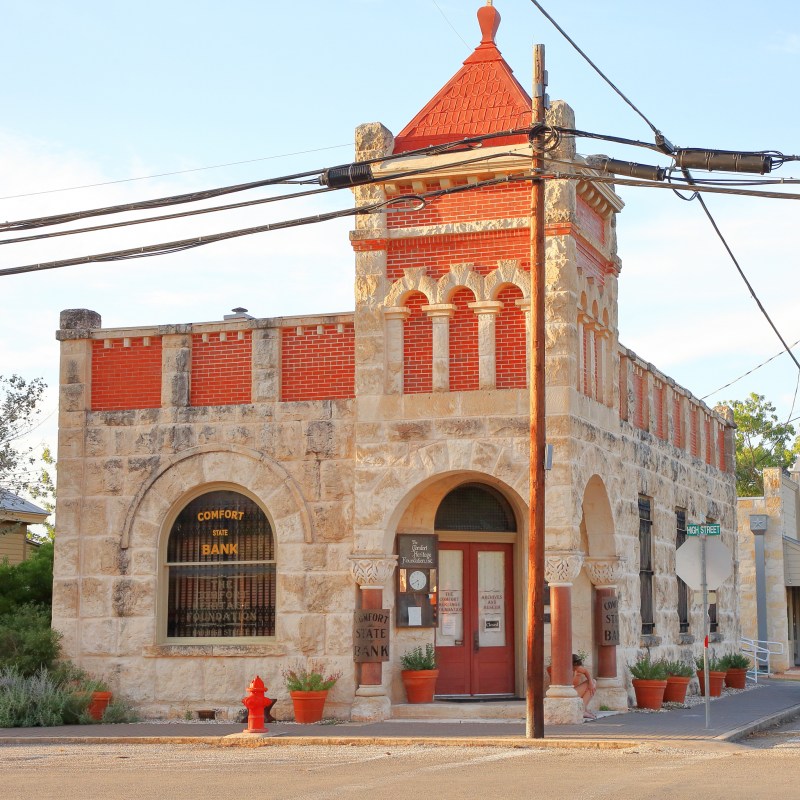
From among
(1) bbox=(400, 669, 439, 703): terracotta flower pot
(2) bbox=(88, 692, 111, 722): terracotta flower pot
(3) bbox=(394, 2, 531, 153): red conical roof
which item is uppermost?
(3) bbox=(394, 2, 531, 153): red conical roof

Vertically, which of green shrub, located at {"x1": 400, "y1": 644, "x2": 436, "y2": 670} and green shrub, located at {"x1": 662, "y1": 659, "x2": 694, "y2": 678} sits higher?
green shrub, located at {"x1": 400, "y1": 644, "x2": 436, "y2": 670}

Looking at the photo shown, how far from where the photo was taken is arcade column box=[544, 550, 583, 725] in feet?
60.9

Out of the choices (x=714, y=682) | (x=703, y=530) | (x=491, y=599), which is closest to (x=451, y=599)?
(x=491, y=599)

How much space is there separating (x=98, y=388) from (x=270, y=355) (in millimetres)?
2913

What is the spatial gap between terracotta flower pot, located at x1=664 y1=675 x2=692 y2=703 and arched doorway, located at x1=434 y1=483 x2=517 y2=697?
105 inches

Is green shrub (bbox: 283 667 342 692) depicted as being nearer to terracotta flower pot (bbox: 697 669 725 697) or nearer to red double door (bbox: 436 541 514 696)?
red double door (bbox: 436 541 514 696)

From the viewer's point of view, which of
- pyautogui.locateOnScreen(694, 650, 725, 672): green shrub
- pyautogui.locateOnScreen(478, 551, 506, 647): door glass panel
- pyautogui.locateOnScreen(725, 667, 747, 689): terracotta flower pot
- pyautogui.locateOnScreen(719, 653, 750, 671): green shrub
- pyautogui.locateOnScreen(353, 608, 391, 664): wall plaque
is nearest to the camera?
pyautogui.locateOnScreen(353, 608, 391, 664): wall plaque

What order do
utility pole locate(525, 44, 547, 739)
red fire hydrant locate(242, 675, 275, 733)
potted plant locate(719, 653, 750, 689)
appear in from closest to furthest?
utility pole locate(525, 44, 547, 739), red fire hydrant locate(242, 675, 275, 733), potted plant locate(719, 653, 750, 689)

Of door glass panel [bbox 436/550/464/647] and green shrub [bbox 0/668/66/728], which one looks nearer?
green shrub [bbox 0/668/66/728]

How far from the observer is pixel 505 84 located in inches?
825

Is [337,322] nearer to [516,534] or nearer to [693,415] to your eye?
[516,534]

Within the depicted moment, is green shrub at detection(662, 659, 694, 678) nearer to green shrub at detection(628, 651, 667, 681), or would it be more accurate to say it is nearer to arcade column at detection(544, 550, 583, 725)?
green shrub at detection(628, 651, 667, 681)

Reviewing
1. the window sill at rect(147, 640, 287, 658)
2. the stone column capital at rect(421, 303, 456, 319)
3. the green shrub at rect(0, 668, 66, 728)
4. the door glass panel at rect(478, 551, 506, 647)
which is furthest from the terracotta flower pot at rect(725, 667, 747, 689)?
the green shrub at rect(0, 668, 66, 728)

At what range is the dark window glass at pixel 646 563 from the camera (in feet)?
76.1
